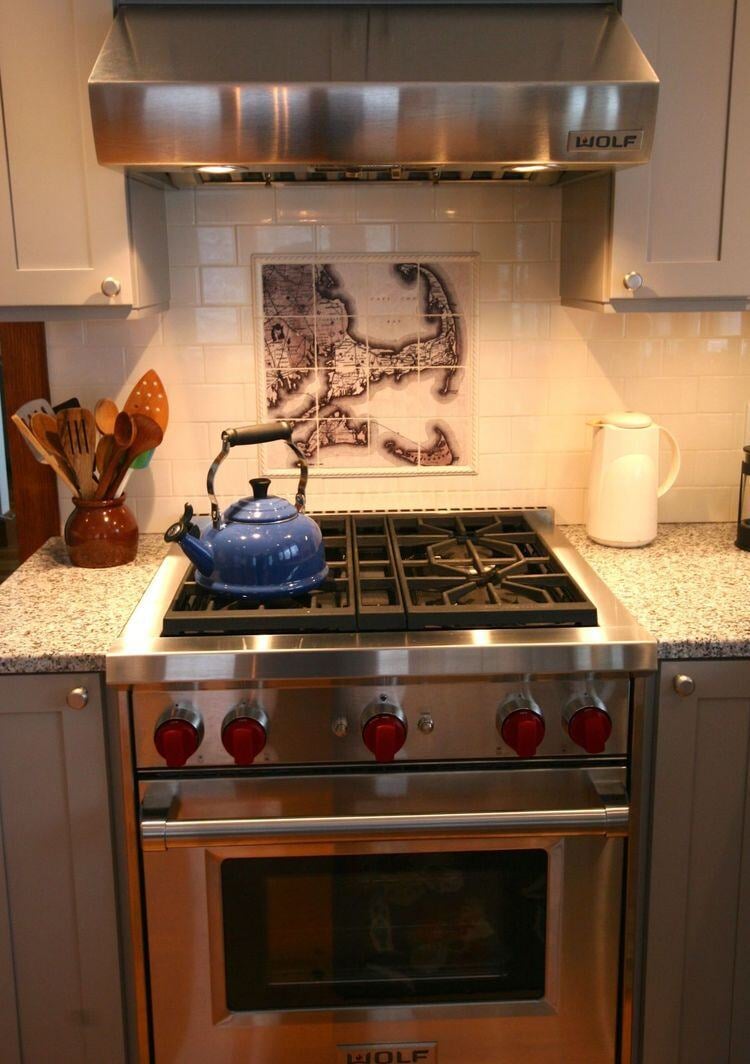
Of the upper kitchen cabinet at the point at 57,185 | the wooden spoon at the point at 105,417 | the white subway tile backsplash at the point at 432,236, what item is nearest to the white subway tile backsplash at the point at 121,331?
the wooden spoon at the point at 105,417

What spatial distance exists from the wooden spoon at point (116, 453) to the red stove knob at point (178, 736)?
56 centimetres

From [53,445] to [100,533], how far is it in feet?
0.63

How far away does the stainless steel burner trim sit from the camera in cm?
169

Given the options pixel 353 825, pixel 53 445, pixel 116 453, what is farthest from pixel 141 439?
pixel 353 825

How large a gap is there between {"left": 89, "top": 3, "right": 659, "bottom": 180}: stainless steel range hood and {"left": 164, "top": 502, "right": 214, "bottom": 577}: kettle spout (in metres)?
0.60

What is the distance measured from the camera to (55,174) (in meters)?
1.87

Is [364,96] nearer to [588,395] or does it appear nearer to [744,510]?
[588,395]

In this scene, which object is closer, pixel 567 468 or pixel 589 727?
pixel 589 727

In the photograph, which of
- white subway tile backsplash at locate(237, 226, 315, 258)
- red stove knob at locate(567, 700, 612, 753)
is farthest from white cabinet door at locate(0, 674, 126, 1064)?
white subway tile backsplash at locate(237, 226, 315, 258)

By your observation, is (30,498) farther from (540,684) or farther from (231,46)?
(540,684)

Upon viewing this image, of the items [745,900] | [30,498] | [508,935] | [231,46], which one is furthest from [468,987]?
[231,46]

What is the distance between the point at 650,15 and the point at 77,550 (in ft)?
4.70

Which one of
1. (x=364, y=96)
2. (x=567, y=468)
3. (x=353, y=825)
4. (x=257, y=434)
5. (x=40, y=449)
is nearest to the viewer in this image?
(x=364, y=96)

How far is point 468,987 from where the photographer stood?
73.5 inches
